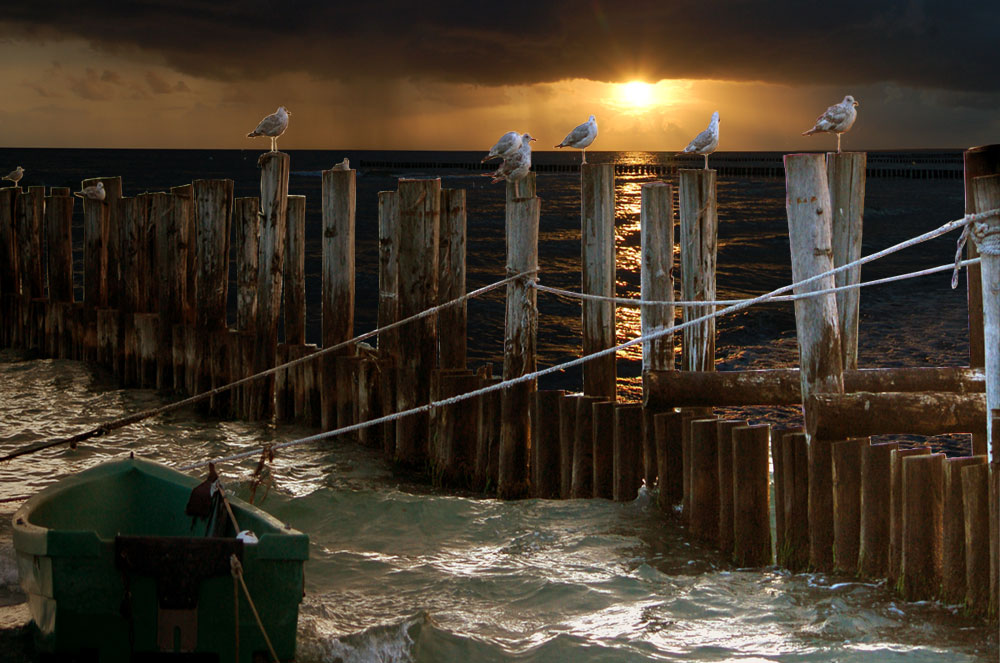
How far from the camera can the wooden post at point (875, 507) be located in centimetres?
529

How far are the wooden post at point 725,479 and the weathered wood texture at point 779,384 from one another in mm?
315

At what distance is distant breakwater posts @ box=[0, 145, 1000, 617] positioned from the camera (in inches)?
208

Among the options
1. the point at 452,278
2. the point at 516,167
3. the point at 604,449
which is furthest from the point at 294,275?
the point at 604,449

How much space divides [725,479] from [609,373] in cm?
158

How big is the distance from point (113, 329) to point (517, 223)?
6.35 m

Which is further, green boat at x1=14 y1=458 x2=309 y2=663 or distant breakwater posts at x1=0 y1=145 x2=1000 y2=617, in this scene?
distant breakwater posts at x1=0 y1=145 x2=1000 y2=617

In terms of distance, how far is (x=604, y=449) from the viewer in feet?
22.9

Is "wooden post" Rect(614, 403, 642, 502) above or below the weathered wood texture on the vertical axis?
below

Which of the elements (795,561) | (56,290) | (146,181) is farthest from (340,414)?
(146,181)

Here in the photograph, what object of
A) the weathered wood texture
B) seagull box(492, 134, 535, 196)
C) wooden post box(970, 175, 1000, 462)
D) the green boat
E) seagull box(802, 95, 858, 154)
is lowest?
the green boat

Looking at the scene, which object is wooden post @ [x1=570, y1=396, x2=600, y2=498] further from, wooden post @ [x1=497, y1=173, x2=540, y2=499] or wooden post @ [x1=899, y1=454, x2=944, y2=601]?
wooden post @ [x1=899, y1=454, x2=944, y2=601]

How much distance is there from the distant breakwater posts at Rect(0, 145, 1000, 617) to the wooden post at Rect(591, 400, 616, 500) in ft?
0.06

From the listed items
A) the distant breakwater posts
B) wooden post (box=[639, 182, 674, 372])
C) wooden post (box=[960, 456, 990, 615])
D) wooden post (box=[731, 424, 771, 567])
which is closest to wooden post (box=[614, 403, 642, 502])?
the distant breakwater posts

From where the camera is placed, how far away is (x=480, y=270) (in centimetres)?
3034
